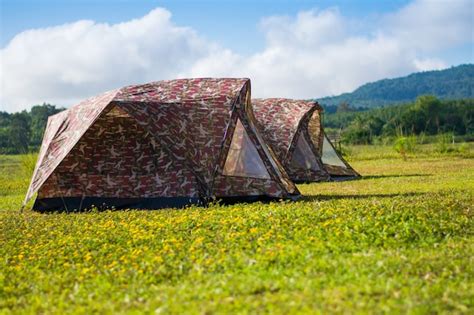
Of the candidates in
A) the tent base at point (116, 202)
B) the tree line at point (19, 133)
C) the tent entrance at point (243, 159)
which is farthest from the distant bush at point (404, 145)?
the tree line at point (19, 133)

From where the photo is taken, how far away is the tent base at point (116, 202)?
16344 mm

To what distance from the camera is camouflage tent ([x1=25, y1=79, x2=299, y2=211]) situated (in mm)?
16406

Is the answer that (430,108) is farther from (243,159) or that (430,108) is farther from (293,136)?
(243,159)

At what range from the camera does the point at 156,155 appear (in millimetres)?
16781

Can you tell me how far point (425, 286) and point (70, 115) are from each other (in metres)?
12.7

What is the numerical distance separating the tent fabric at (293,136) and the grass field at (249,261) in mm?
9580

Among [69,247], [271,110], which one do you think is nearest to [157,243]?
[69,247]

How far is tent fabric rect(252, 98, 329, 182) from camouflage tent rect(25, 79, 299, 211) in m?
6.57

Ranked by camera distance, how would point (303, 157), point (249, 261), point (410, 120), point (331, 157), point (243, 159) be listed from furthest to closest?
1. point (410, 120)
2. point (331, 157)
3. point (303, 157)
4. point (243, 159)
5. point (249, 261)

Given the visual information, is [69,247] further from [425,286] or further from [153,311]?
[425,286]

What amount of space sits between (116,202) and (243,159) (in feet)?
11.4

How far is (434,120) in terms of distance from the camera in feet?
283

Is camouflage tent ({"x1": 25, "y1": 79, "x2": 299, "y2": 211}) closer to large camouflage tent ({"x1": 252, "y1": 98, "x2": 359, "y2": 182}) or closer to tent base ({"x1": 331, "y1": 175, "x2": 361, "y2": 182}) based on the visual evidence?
large camouflage tent ({"x1": 252, "y1": 98, "x2": 359, "y2": 182})

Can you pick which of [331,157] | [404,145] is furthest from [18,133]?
[331,157]
